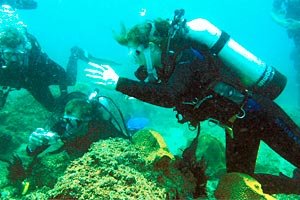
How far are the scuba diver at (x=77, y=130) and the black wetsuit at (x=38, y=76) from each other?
308 centimetres

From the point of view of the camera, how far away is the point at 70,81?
9766 millimetres

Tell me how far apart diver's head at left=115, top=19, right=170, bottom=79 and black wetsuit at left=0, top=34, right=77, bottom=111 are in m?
4.59

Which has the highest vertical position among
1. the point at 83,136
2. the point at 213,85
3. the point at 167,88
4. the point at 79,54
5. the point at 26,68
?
the point at 213,85

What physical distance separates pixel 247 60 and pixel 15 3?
11.8 m

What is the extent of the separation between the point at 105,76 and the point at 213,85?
4.60 ft

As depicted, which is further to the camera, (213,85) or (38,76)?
(38,76)

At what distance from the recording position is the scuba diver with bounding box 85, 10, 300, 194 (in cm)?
386

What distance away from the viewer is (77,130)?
17.6 ft

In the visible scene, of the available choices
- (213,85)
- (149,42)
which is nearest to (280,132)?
(213,85)

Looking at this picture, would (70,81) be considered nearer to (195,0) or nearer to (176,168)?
(176,168)

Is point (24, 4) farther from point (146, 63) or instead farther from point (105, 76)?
point (146, 63)

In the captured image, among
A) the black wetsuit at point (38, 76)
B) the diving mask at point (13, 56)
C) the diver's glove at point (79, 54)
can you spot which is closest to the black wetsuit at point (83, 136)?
the diving mask at point (13, 56)

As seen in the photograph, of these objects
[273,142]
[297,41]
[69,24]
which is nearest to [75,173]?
[273,142]

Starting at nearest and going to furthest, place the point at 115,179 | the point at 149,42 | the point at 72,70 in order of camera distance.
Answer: the point at 115,179 < the point at 149,42 < the point at 72,70
